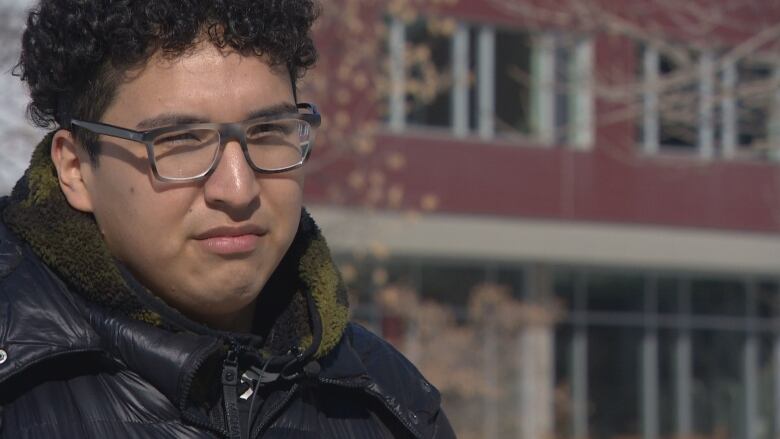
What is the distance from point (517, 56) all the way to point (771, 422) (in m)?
8.00

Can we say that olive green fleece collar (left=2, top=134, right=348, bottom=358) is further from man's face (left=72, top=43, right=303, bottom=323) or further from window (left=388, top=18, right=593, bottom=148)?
window (left=388, top=18, right=593, bottom=148)

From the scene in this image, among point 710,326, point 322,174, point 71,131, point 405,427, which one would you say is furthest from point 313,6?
point 710,326

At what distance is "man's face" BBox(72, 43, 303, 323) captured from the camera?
2.35m

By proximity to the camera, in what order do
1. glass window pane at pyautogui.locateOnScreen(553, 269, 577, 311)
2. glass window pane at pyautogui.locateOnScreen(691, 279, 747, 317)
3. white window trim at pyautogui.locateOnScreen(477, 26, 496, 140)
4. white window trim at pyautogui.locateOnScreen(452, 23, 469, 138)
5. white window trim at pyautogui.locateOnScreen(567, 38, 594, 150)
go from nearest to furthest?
white window trim at pyautogui.locateOnScreen(567, 38, 594, 150)
white window trim at pyautogui.locateOnScreen(452, 23, 469, 138)
white window trim at pyautogui.locateOnScreen(477, 26, 496, 140)
glass window pane at pyautogui.locateOnScreen(553, 269, 577, 311)
glass window pane at pyautogui.locateOnScreen(691, 279, 747, 317)

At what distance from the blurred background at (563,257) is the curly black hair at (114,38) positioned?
12727 mm

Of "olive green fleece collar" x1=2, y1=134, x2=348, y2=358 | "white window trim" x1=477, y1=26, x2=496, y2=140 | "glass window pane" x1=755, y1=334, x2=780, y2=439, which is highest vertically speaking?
"white window trim" x1=477, y1=26, x2=496, y2=140

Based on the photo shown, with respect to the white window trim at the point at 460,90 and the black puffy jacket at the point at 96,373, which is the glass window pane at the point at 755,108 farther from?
the white window trim at the point at 460,90

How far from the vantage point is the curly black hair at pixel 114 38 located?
93.4 inches

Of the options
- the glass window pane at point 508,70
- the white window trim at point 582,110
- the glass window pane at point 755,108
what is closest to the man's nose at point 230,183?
the glass window pane at point 755,108

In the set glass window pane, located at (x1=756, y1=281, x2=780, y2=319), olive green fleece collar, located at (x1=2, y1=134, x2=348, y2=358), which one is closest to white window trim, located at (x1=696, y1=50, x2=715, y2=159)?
olive green fleece collar, located at (x1=2, y1=134, x2=348, y2=358)

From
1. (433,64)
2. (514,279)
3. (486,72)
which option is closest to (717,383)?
(514,279)

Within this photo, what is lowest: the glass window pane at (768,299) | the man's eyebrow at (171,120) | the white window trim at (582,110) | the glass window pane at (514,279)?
the glass window pane at (768,299)

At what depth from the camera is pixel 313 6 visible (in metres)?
2.67

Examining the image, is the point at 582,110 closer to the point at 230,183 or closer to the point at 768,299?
the point at 768,299
